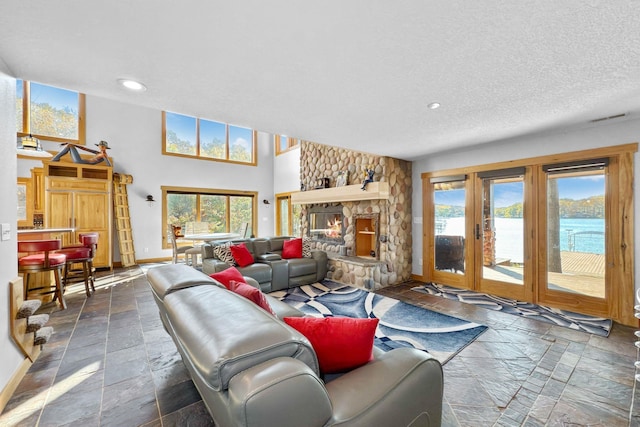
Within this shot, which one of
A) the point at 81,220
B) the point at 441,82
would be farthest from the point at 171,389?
the point at 81,220

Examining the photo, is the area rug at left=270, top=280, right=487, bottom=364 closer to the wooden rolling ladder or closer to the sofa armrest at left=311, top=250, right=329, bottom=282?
the sofa armrest at left=311, top=250, right=329, bottom=282

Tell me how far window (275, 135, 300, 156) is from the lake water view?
19.0ft

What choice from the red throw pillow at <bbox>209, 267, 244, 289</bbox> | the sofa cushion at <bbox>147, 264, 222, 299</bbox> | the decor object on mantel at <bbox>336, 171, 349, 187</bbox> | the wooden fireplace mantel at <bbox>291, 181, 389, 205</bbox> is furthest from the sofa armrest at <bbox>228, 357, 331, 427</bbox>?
the decor object on mantel at <bbox>336, 171, 349, 187</bbox>

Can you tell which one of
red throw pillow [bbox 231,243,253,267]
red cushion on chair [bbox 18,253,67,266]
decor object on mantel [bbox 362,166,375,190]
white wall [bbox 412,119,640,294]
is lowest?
red throw pillow [bbox 231,243,253,267]

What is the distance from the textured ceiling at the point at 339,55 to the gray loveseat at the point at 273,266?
2.36m

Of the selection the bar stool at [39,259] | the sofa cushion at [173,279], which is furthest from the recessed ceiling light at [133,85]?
the bar stool at [39,259]

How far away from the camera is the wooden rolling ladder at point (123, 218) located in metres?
6.30

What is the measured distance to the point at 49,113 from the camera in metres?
5.85

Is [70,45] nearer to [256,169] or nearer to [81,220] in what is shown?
[81,220]

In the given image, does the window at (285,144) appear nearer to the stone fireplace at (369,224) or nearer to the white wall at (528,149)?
the stone fireplace at (369,224)

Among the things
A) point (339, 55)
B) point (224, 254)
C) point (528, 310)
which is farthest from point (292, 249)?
point (339, 55)

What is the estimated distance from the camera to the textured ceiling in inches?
54.1

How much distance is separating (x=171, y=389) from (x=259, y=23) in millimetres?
2477

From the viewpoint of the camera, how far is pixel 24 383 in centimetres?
202
